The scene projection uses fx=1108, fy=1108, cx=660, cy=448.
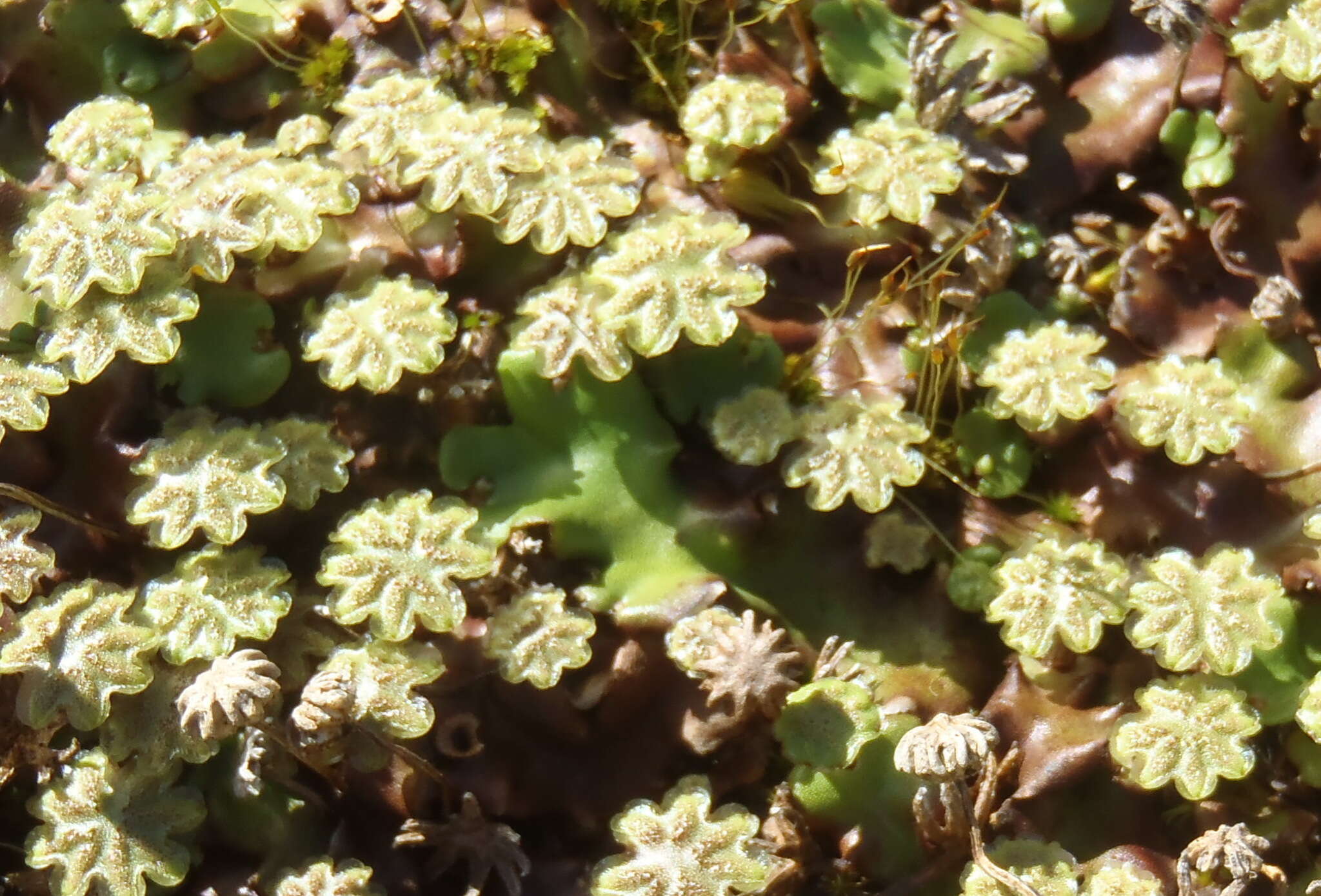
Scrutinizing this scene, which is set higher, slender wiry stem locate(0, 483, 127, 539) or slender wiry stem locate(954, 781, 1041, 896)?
slender wiry stem locate(0, 483, 127, 539)

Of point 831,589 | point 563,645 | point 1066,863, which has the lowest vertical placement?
point 1066,863

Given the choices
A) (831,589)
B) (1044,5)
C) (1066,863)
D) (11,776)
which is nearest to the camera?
(1066,863)

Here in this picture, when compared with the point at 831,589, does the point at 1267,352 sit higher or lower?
higher

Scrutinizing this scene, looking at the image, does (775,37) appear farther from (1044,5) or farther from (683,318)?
(683,318)

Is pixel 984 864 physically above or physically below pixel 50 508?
below

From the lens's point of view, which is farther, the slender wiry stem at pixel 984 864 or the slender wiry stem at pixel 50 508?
the slender wiry stem at pixel 50 508

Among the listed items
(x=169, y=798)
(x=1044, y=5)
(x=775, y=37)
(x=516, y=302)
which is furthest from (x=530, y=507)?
(x=1044, y=5)

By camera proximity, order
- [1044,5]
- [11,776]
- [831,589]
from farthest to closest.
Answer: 1. [1044,5]
2. [831,589]
3. [11,776]

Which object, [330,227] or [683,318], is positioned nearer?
[683,318]

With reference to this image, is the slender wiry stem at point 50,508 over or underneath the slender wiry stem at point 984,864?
over

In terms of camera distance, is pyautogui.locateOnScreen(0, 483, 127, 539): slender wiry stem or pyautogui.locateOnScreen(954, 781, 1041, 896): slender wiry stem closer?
pyautogui.locateOnScreen(954, 781, 1041, 896): slender wiry stem

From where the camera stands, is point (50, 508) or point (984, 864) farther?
point (50, 508)
